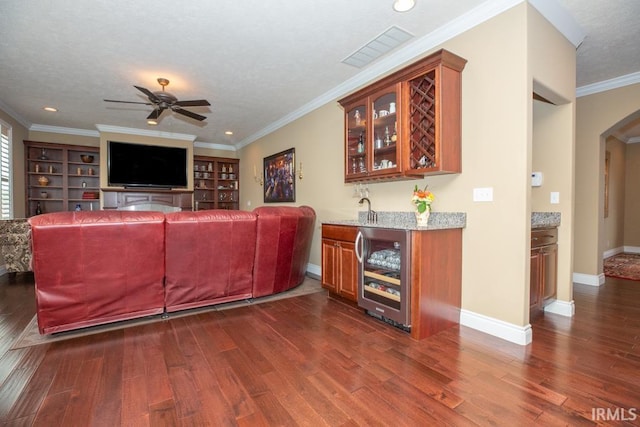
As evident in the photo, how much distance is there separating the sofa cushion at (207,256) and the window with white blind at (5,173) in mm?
4407

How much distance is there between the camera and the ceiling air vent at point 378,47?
117 inches

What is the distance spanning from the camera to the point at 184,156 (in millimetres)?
7117

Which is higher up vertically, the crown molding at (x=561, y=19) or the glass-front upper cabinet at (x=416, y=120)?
Result: the crown molding at (x=561, y=19)

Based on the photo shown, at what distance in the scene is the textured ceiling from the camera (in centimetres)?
261

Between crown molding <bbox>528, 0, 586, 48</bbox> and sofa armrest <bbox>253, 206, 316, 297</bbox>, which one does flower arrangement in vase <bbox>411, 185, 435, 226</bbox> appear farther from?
crown molding <bbox>528, 0, 586, 48</bbox>

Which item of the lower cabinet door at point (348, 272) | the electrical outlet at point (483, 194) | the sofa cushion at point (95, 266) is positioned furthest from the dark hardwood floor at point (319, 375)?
the electrical outlet at point (483, 194)

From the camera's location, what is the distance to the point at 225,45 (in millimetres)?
3199

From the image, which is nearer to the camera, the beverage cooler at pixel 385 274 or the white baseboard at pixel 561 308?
the beverage cooler at pixel 385 274

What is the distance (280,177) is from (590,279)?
17.2 feet

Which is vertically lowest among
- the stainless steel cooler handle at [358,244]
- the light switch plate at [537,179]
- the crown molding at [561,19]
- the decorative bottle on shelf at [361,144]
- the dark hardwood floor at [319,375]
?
the dark hardwood floor at [319,375]

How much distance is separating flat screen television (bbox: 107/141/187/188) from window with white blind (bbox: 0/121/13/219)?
4.84ft

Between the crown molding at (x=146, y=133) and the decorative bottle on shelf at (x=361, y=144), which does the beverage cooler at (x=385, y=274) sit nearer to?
the decorative bottle on shelf at (x=361, y=144)

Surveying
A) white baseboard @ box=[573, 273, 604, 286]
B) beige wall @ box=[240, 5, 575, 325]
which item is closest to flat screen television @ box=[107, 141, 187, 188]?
beige wall @ box=[240, 5, 575, 325]

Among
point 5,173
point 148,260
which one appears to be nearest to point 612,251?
point 148,260
